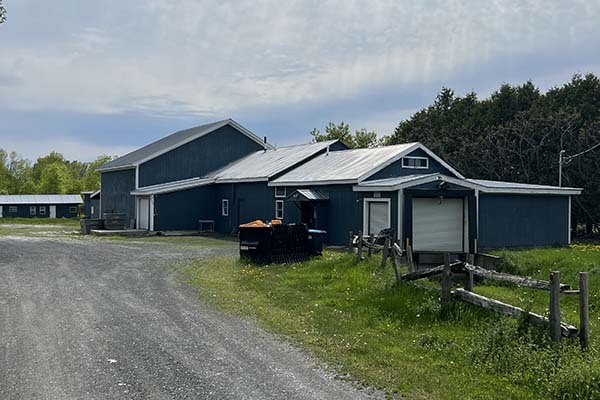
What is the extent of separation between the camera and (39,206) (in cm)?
6097

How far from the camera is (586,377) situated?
5.92 m

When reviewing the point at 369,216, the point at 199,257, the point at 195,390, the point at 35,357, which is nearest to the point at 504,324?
the point at 195,390

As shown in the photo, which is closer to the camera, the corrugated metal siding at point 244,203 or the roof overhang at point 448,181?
the roof overhang at point 448,181

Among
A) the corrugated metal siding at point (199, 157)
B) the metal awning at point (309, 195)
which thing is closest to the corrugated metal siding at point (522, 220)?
the metal awning at point (309, 195)

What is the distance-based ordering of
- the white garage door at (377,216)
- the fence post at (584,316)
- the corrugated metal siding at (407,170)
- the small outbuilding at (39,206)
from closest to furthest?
1. the fence post at (584,316)
2. the white garage door at (377,216)
3. the corrugated metal siding at (407,170)
4. the small outbuilding at (39,206)

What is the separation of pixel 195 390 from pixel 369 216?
17757 mm

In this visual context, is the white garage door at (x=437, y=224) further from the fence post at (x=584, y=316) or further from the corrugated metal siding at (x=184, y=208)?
the fence post at (x=584, y=316)

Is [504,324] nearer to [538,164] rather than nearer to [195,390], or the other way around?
[195,390]

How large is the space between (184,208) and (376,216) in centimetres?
1366

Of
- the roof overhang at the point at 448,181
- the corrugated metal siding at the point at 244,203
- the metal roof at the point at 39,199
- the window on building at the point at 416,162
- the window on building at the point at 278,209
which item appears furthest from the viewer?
the metal roof at the point at 39,199

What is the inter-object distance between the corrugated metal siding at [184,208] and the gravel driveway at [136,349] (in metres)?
18.6

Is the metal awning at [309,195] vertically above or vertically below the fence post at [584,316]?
above

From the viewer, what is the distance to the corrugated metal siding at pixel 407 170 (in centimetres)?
2552

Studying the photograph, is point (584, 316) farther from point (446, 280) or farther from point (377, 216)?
point (377, 216)
